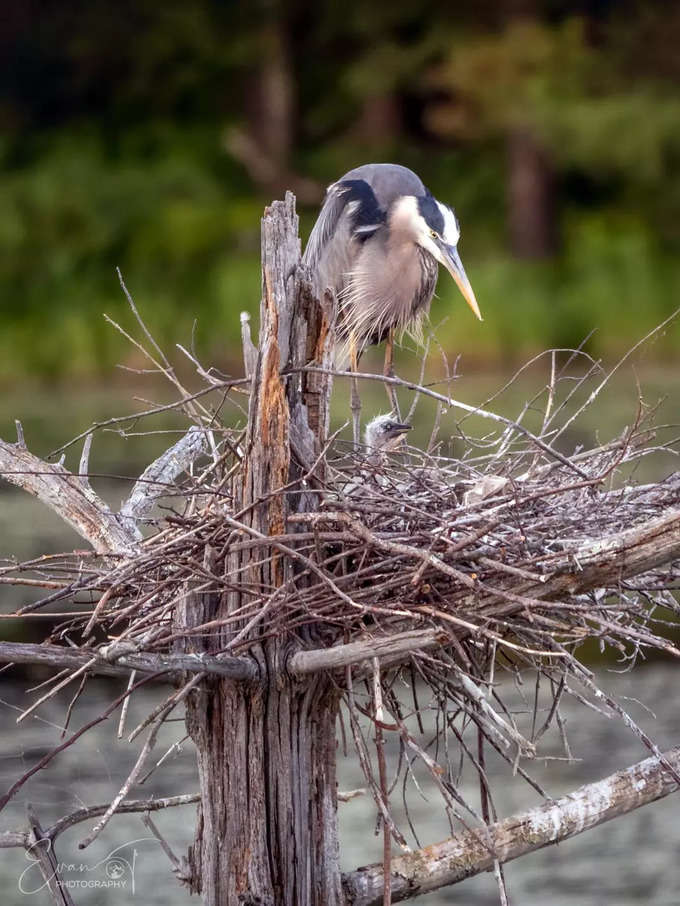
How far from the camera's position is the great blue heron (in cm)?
436

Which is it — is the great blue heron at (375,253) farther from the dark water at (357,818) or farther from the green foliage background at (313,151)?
the green foliage background at (313,151)

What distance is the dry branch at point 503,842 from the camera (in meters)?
2.72

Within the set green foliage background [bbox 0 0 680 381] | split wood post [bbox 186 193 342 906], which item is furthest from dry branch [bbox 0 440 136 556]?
green foliage background [bbox 0 0 680 381]

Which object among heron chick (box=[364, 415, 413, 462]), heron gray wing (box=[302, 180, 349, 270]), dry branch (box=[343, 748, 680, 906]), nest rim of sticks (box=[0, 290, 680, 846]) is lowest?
dry branch (box=[343, 748, 680, 906])

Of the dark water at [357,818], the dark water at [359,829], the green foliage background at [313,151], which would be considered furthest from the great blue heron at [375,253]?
the green foliage background at [313,151]

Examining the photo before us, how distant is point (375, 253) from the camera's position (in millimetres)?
4488

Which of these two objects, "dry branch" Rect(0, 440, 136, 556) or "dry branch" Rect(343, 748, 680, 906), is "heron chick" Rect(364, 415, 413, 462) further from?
"dry branch" Rect(343, 748, 680, 906)

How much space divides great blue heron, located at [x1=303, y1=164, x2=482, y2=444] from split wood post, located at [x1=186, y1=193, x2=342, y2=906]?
166 centimetres

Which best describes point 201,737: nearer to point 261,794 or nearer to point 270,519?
point 261,794

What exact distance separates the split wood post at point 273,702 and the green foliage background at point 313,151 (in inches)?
393

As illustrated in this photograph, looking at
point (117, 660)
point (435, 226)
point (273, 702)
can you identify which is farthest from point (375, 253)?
point (117, 660)

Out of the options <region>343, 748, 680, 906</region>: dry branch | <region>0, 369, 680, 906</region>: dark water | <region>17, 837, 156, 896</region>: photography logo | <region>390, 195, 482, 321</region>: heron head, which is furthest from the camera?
<region>0, 369, 680, 906</region>: dark water

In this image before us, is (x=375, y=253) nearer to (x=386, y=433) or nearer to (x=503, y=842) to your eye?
(x=386, y=433)

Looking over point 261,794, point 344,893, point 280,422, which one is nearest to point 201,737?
point 261,794
